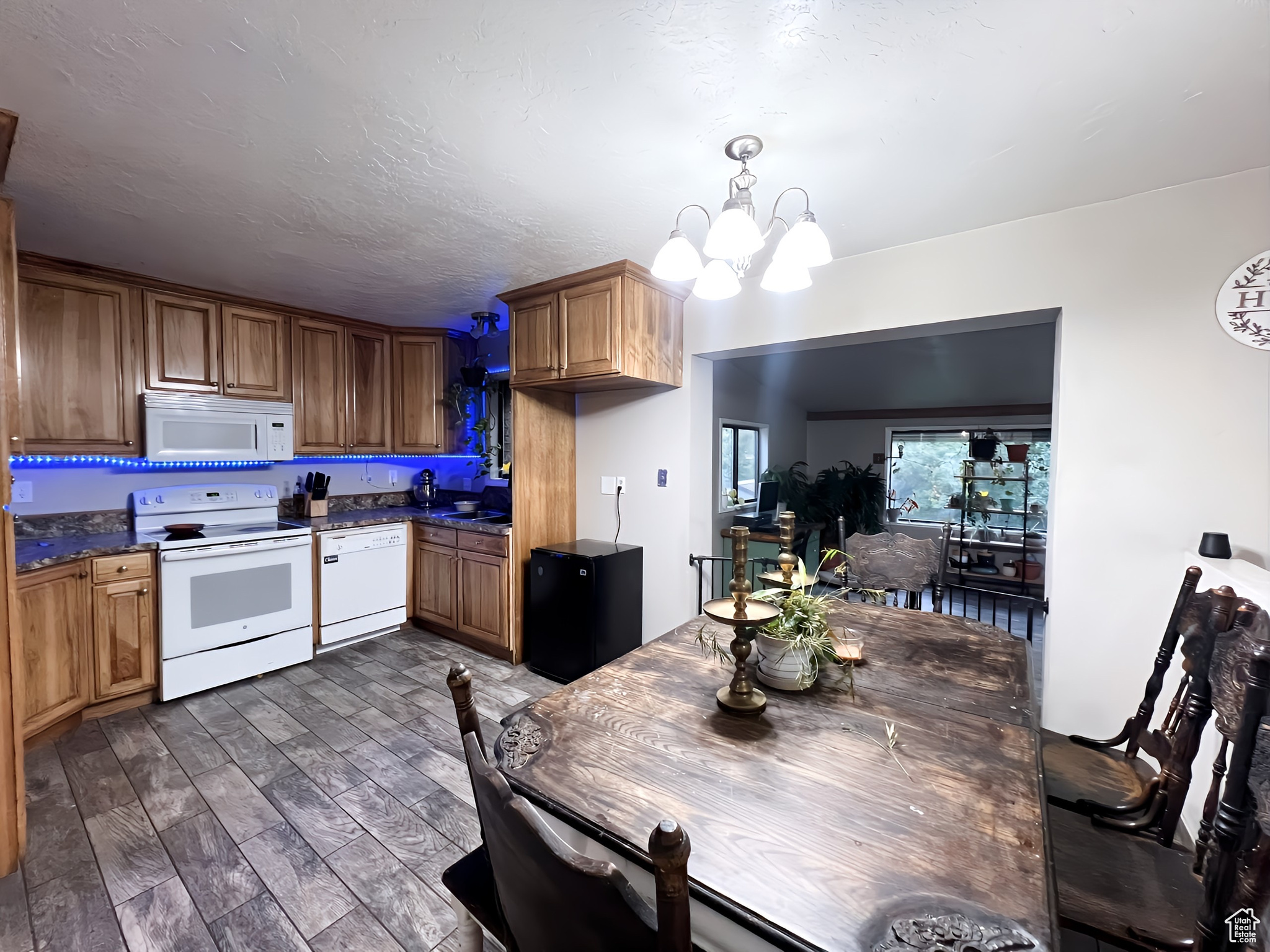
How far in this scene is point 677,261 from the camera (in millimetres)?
1611

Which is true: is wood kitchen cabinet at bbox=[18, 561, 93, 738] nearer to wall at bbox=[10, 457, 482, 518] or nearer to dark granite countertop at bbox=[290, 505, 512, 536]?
wall at bbox=[10, 457, 482, 518]

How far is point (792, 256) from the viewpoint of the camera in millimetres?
1525

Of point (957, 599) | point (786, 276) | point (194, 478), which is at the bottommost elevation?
point (957, 599)

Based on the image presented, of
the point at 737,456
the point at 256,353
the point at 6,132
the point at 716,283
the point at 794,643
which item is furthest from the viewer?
the point at 737,456

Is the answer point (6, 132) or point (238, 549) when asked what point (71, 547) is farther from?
point (6, 132)

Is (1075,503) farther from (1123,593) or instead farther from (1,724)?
(1,724)

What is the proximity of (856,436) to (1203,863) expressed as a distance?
6.53 metres

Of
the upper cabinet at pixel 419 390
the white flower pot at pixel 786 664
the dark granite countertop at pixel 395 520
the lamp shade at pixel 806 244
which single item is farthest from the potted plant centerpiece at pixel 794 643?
the upper cabinet at pixel 419 390

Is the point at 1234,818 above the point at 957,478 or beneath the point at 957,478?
beneath

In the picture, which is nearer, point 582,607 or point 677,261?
point 677,261

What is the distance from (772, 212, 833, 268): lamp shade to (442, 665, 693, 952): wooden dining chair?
1.43m

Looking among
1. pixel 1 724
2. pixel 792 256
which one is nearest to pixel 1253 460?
pixel 792 256

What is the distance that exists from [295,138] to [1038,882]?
256 cm

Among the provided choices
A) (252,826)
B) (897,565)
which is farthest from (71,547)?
(897,565)
